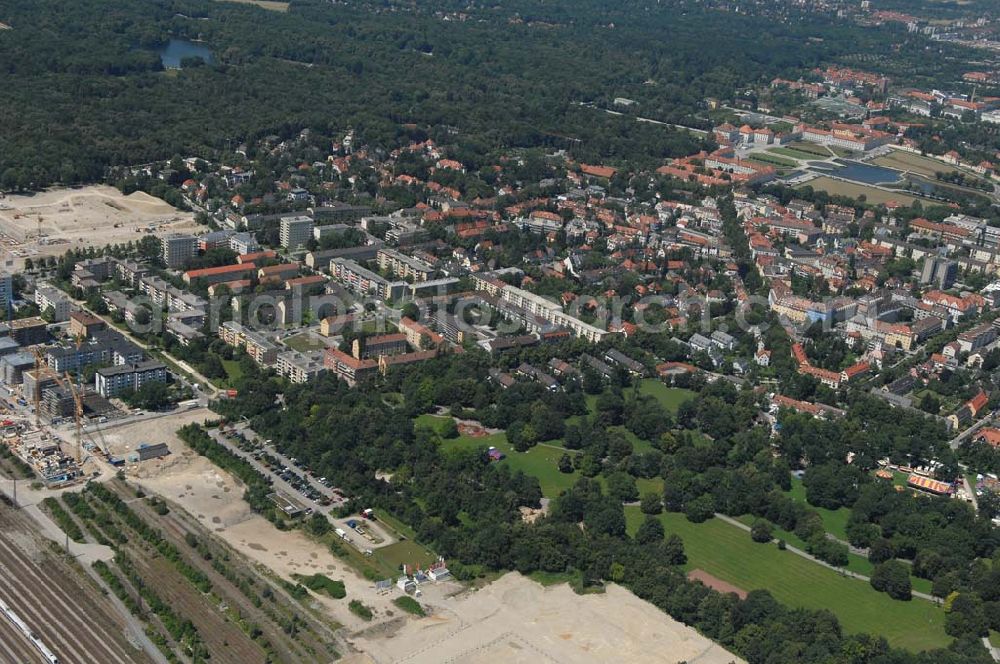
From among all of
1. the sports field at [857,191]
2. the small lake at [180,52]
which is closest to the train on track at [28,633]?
the sports field at [857,191]

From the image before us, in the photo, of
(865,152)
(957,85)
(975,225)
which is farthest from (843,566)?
(957,85)

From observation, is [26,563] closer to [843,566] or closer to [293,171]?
[843,566]

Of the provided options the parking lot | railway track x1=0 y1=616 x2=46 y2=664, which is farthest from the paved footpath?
railway track x1=0 y1=616 x2=46 y2=664

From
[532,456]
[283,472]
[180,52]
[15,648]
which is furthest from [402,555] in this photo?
[180,52]

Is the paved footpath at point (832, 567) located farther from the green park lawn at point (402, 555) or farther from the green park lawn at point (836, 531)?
the green park lawn at point (402, 555)

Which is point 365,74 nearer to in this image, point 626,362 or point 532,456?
point 626,362

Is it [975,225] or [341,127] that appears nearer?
[975,225]
